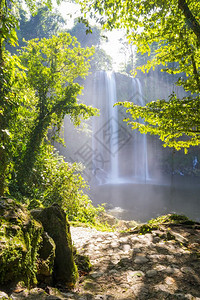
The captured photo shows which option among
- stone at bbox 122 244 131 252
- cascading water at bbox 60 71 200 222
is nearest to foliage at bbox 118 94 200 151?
stone at bbox 122 244 131 252

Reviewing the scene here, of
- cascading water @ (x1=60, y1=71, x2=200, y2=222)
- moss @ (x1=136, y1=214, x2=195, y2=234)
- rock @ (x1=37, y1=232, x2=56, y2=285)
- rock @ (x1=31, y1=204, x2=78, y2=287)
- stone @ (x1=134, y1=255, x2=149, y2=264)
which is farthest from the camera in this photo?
cascading water @ (x1=60, y1=71, x2=200, y2=222)

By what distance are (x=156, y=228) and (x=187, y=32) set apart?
181 inches

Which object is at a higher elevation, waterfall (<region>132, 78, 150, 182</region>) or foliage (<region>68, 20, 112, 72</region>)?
foliage (<region>68, 20, 112, 72</region>)

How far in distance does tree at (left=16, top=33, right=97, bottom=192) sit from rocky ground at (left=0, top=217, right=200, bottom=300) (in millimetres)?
5109

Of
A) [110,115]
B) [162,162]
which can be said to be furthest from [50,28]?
[162,162]

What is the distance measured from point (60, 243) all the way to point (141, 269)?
120 centimetres

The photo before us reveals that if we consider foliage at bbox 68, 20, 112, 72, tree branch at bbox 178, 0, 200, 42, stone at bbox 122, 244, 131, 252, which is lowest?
stone at bbox 122, 244, 131, 252

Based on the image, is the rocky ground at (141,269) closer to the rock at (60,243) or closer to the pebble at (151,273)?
the pebble at (151,273)

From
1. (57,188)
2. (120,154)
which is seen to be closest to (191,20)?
(57,188)

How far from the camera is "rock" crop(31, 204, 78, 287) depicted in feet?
7.10

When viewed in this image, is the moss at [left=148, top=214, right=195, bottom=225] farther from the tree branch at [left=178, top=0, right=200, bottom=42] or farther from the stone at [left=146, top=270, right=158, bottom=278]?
the tree branch at [left=178, top=0, right=200, bottom=42]

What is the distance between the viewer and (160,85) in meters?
40.7

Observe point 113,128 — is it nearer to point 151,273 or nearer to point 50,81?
point 50,81

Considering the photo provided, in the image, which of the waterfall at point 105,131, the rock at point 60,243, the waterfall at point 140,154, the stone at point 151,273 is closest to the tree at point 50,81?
the rock at point 60,243
